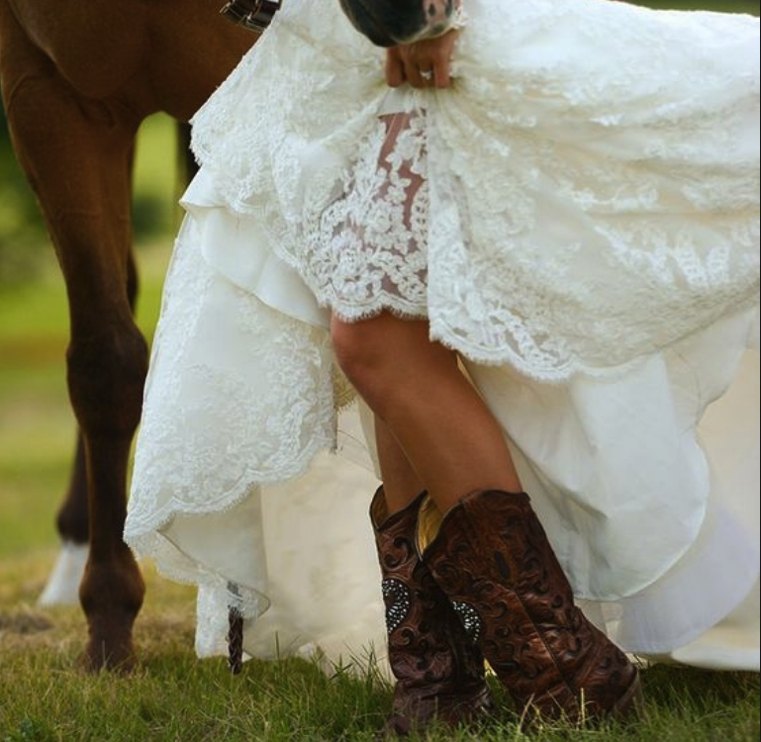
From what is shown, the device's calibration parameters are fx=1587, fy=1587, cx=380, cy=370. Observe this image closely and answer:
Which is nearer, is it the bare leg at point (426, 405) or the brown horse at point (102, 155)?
the bare leg at point (426, 405)

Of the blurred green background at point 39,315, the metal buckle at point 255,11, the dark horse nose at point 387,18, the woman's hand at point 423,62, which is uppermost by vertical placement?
the metal buckle at point 255,11

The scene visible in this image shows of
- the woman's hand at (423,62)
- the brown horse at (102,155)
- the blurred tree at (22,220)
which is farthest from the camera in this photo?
the blurred tree at (22,220)

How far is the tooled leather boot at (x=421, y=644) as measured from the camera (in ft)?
8.04

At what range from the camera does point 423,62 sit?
2312mm

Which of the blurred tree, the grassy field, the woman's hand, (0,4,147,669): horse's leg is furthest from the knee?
the blurred tree

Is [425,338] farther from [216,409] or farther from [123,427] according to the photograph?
[123,427]

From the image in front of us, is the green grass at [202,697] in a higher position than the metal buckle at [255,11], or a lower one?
lower

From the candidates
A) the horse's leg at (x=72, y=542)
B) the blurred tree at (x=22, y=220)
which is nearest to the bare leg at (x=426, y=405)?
the horse's leg at (x=72, y=542)

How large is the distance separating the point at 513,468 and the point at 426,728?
41 cm

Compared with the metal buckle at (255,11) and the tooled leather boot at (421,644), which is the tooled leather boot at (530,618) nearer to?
the tooled leather boot at (421,644)
